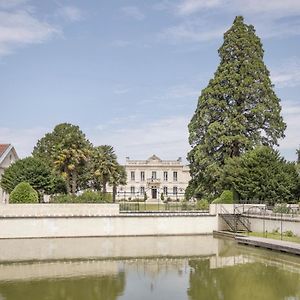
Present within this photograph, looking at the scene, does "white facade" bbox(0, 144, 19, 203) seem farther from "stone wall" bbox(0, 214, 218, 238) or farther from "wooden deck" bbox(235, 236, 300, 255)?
"wooden deck" bbox(235, 236, 300, 255)

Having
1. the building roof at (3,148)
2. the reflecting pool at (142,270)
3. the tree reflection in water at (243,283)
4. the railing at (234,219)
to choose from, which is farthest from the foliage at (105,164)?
the tree reflection in water at (243,283)

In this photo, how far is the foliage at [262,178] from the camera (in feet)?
136

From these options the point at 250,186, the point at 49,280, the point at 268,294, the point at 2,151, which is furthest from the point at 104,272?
the point at 2,151

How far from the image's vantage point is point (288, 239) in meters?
31.6

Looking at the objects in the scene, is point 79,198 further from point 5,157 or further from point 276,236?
point 5,157

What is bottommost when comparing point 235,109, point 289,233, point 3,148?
point 289,233

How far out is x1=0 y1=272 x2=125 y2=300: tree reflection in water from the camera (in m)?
17.7

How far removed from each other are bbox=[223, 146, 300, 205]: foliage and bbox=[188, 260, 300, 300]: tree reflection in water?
16768 millimetres

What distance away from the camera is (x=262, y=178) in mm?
41719

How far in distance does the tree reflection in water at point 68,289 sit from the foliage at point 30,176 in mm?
24978

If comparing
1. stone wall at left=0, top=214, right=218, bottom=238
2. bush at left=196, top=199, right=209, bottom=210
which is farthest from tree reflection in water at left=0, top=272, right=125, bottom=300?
bush at left=196, top=199, right=209, bottom=210

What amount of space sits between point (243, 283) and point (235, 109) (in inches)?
1102

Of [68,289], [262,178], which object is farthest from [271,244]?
[68,289]

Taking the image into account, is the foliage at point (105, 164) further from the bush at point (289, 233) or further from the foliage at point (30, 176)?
the bush at point (289, 233)
